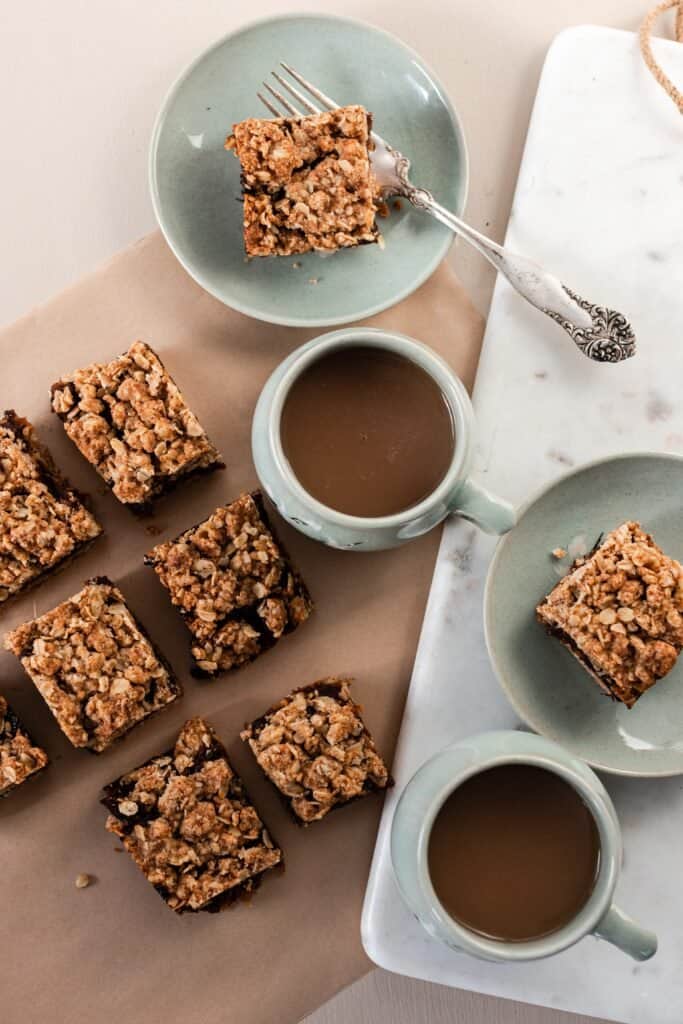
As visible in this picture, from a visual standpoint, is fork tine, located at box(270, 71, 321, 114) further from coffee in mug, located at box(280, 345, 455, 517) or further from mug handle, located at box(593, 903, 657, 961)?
mug handle, located at box(593, 903, 657, 961)

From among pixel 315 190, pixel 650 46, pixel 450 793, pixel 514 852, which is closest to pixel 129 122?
pixel 315 190

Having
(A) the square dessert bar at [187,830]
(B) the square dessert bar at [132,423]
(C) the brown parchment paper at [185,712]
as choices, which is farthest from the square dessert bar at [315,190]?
(A) the square dessert bar at [187,830]

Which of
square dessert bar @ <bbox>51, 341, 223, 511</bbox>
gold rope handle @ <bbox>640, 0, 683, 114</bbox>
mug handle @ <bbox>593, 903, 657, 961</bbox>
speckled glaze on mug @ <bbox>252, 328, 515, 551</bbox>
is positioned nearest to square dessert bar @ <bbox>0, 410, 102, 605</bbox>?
square dessert bar @ <bbox>51, 341, 223, 511</bbox>

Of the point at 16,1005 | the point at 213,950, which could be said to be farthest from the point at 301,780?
the point at 16,1005

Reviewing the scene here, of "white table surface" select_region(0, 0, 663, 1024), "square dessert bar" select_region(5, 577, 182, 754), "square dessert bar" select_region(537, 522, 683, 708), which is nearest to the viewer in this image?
"square dessert bar" select_region(537, 522, 683, 708)

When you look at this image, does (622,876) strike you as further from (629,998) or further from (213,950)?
(213,950)

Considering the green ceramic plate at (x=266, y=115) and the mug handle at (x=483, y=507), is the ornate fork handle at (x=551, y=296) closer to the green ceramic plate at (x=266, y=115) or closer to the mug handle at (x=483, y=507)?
the green ceramic plate at (x=266, y=115)
